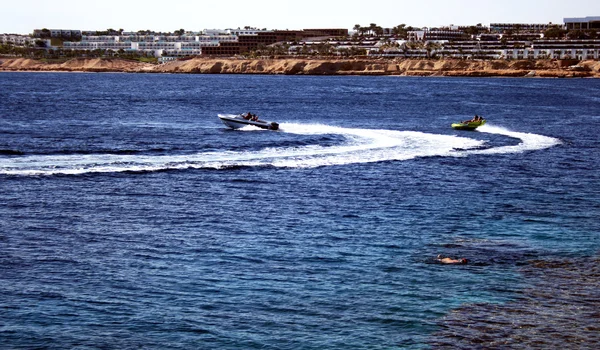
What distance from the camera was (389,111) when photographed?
138 meters

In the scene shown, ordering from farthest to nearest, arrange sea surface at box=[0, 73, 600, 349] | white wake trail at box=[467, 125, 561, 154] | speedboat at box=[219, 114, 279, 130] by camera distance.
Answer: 1. speedboat at box=[219, 114, 279, 130]
2. white wake trail at box=[467, 125, 561, 154]
3. sea surface at box=[0, 73, 600, 349]

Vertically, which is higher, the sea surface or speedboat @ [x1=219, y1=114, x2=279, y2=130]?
speedboat @ [x1=219, y1=114, x2=279, y2=130]

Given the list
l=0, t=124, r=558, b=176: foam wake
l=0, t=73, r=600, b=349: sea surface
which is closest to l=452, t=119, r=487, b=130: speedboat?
l=0, t=124, r=558, b=176: foam wake

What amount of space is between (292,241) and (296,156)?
104 ft

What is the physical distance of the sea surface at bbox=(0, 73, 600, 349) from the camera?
31844 mm

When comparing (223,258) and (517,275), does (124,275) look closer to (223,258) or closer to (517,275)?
(223,258)

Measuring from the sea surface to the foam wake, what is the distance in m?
0.36

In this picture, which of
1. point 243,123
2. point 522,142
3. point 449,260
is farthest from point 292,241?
point 243,123

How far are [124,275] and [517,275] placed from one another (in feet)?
56.0

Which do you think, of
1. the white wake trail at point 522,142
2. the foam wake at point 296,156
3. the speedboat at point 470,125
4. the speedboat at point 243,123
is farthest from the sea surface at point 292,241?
the speedboat at point 470,125

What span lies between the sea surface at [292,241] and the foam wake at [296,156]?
357 mm

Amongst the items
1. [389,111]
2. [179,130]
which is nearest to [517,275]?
[179,130]

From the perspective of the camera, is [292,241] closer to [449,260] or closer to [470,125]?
[449,260]

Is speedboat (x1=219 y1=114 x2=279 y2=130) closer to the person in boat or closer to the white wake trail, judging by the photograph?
the white wake trail
